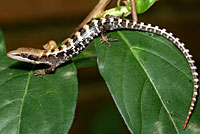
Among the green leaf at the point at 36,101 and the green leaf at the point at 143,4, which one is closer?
the green leaf at the point at 36,101

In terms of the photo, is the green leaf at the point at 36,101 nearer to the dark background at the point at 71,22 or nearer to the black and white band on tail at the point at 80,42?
the black and white band on tail at the point at 80,42

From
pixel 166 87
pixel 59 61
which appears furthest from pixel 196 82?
pixel 59 61

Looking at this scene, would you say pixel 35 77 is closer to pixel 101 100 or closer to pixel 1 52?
pixel 1 52

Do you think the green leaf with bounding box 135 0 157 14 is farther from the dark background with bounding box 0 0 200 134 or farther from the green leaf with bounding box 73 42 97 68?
the dark background with bounding box 0 0 200 134

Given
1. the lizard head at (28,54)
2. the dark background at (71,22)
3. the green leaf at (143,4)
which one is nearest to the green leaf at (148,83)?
the green leaf at (143,4)

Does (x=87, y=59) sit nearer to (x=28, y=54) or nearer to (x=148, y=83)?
(x=28, y=54)

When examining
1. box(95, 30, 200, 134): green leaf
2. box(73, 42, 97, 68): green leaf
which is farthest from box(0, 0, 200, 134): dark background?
box(95, 30, 200, 134): green leaf
